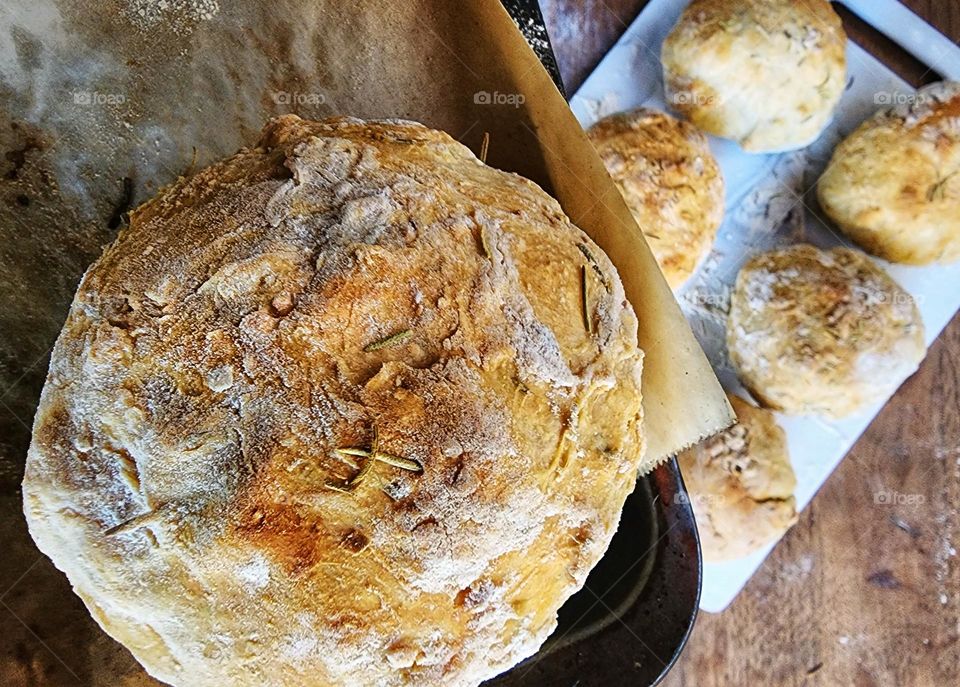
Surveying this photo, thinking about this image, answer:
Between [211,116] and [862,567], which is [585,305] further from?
[862,567]

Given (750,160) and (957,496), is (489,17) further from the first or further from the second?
(957,496)

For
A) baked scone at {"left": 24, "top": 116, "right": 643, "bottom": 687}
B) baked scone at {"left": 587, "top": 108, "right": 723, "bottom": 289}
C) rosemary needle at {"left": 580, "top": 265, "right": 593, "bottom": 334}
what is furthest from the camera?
baked scone at {"left": 587, "top": 108, "right": 723, "bottom": 289}

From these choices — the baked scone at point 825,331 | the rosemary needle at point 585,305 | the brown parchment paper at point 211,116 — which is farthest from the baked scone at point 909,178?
the rosemary needle at point 585,305

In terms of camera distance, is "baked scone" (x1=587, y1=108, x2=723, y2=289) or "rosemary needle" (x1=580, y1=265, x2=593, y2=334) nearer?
"rosemary needle" (x1=580, y1=265, x2=593, y2=334)

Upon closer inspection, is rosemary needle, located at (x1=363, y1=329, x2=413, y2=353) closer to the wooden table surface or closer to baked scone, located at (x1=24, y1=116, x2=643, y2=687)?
baked scone, located at (x1=24, y1=116, x2=643, y2=687)

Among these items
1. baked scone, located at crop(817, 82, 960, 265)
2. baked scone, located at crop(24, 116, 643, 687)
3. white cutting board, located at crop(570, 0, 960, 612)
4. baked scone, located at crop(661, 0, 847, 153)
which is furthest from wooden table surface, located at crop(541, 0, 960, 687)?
baked scone, located at crop(24, 116, 643, 687)

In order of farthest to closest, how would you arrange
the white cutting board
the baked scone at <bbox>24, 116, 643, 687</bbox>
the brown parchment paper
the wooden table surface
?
the wooden table surface → the white cutting board → the brown parchment paper → the baked scone at <bbox>24, 116, 643, 687</bbox>


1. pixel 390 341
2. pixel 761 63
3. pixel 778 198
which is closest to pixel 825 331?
pixel 778 198

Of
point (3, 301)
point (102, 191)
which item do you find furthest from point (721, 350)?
Answer: point (3, 301)
